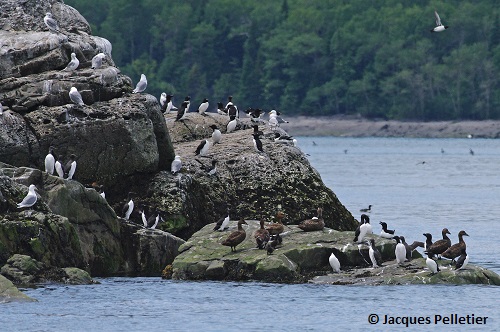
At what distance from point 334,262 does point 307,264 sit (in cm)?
68

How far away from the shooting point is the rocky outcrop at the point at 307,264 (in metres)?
28.4

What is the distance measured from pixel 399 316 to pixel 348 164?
6901 centimetres

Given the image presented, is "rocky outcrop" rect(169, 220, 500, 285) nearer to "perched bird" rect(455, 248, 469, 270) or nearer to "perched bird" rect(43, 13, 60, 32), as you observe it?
"perched bird" rect(455, 248, 469, 270)

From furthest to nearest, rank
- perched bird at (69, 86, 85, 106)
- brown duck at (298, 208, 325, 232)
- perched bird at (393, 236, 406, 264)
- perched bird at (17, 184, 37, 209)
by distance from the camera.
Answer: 1. perched bird at (69, 86, 85, 106)
2. brown duck at (298, 208, 325, 232)
3. perched bird at (393, 236, 406, 264)
4. perched bird at (17, 184, 37, 209)

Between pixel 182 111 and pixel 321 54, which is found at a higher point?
pixel 182 111

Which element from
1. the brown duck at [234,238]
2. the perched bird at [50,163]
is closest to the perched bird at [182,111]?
the perched bird at [50,163]

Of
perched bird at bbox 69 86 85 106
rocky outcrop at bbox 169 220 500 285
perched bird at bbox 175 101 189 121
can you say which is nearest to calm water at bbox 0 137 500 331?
rocky outcrop at bbox 169 220 500 285

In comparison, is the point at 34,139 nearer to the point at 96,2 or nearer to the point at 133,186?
the point at 133,186

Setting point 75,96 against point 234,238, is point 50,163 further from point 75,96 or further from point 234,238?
point 234,238

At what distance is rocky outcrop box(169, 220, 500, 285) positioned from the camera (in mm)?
28359

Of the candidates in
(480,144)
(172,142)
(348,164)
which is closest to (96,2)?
(480,144)

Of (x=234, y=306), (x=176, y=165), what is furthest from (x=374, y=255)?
(x=176, y=165)

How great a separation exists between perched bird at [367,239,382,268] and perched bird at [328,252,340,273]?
75 cm

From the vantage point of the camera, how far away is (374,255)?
28406 mm
